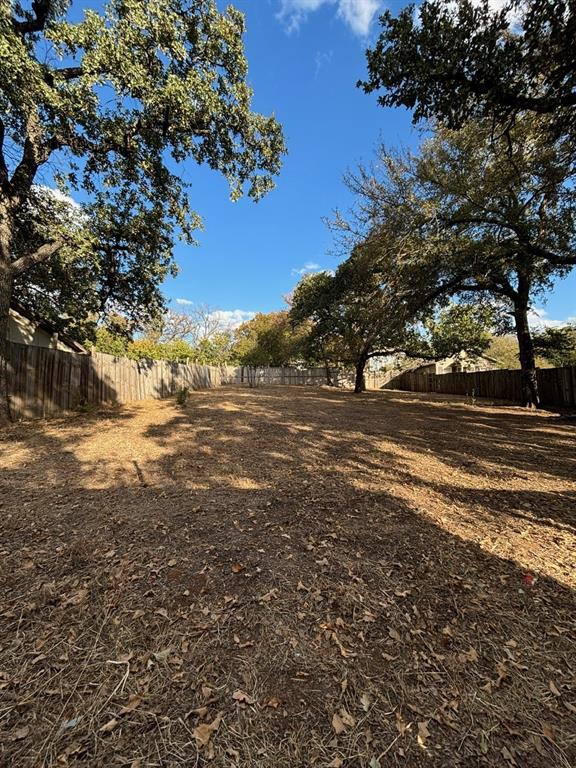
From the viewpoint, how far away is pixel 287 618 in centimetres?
204

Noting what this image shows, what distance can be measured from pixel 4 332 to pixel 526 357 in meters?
14.2

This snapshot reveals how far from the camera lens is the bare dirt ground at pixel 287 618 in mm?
1427

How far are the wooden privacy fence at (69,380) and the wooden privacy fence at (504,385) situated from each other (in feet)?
43.7

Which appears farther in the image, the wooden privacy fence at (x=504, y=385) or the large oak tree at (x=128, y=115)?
A: the wooden privacy fence at (x=504, y=385)

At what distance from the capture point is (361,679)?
5.48 ft

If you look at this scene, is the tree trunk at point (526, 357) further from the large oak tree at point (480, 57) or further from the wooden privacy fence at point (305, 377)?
the wooden privacy fence at point (305, 377)

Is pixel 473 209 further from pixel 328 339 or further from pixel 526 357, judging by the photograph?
pixel 328 339

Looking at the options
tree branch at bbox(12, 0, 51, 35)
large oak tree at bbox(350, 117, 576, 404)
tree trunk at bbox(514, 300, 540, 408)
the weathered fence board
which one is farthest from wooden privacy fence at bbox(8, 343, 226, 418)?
tree trunk at bbox(514, 300, 540, 408)

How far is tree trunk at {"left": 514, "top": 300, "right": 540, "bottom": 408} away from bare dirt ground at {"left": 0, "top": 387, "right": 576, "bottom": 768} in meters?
7.89

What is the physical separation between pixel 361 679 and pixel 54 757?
53.0 inches

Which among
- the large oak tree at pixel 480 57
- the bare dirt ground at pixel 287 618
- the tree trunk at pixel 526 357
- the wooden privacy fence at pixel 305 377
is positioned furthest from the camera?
the wooden privacy fence at pixel 305 377

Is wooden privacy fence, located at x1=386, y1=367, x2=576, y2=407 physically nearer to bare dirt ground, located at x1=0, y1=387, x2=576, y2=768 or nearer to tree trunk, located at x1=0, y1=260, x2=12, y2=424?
bare dirt ground, located at x1=0, y1=387, x2=576, y2=768

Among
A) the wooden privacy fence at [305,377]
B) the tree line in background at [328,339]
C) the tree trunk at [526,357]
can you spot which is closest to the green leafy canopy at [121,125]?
the tree line in background at [328,339]

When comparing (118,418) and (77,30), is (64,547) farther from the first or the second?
(77,30)
